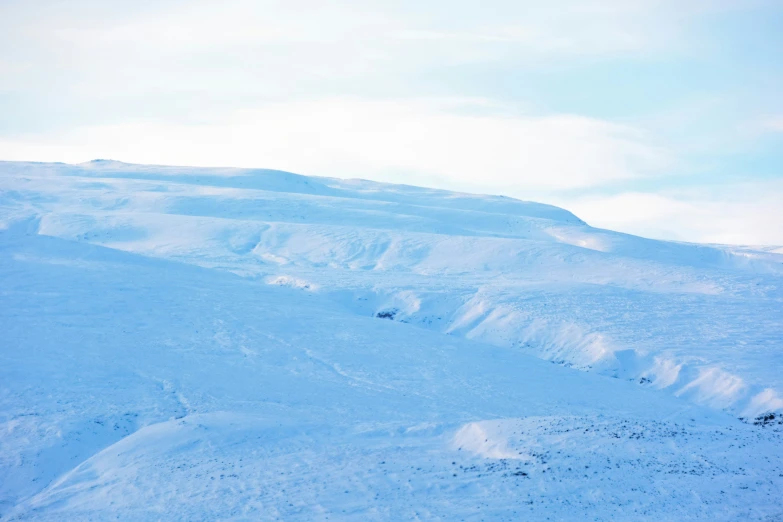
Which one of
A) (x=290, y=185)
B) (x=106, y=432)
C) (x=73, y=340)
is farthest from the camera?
(x=290, y=185)

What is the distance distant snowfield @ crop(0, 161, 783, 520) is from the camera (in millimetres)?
21125

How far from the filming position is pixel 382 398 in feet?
104

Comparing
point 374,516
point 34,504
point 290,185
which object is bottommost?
point 34,504

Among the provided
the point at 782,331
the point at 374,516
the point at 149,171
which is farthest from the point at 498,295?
the point at 149,171

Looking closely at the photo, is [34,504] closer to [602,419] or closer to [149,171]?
[602,419]

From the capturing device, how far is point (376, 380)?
111 feet

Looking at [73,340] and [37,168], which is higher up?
[37,168]

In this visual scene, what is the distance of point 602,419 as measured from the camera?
27688 mm

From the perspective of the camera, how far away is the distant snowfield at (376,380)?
2112 centimetres

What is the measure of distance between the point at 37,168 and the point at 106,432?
10153 centimetres

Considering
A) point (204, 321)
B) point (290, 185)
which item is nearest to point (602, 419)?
point (204, 321)

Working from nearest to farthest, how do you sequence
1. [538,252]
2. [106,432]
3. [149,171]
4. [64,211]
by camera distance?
[106,432] < [538,252] < [64,211] < [149,171]

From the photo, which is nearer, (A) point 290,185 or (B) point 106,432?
(B) point 106,432

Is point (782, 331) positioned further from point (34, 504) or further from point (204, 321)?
point (34, 504)
